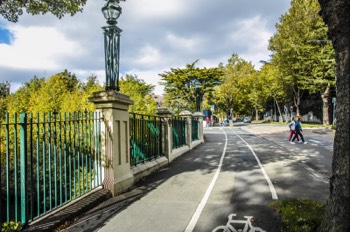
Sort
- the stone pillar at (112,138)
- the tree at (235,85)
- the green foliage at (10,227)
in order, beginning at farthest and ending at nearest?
the tree at (235,85) < the stone pillar at (112,138) < the green foliage at (10,227)

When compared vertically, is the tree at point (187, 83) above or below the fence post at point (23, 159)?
above

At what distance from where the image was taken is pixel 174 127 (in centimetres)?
1332

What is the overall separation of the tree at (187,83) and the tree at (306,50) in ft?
42.1

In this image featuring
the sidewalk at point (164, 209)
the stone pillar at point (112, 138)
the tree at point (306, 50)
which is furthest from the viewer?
the tree at point (306, 50)

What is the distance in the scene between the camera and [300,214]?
4594mm

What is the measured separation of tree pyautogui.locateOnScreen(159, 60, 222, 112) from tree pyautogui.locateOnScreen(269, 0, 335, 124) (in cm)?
1282

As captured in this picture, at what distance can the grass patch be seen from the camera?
414 cm

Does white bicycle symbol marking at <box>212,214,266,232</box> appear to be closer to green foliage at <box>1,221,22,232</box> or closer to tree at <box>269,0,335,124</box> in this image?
green foliage at <box>1,221,22,232</box>

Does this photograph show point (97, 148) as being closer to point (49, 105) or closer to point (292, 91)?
point (49, 105)

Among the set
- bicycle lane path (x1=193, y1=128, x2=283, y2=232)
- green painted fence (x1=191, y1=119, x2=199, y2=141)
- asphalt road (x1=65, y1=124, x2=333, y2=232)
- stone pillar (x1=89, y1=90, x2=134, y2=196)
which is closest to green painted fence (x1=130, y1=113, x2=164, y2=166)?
asphalt road (x1=65, y1=124, x2=333, y2=232)

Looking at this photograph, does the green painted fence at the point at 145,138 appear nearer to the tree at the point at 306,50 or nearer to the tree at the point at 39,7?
the tree at the point at 39,7

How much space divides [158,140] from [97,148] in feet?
14.6

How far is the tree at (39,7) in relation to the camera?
1041 cm

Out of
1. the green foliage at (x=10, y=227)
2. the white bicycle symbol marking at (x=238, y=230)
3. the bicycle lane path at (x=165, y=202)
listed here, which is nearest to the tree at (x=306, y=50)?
the bicycle lane path at (x=165, y=202)
